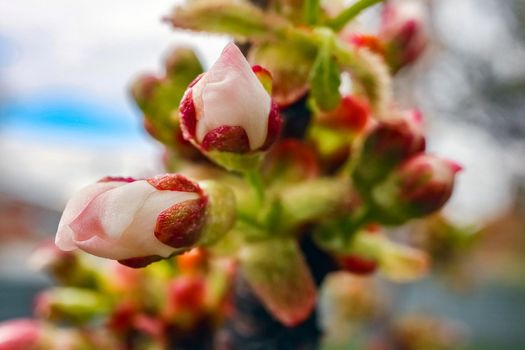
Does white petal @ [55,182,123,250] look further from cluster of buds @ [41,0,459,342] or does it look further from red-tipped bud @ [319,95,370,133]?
red-tipped bud @ [319,95,370,133]

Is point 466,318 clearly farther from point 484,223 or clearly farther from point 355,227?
point 355,227

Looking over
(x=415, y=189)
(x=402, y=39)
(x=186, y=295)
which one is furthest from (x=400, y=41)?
(x=186, y=295)

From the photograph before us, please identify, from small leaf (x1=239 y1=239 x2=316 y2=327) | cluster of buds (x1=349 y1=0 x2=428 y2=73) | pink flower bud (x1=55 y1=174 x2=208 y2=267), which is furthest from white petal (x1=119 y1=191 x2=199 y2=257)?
cluster of buds (x1=349 y1=0 x2=428 y2=73)

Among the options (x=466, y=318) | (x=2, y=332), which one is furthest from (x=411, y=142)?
(x=466, y=318)

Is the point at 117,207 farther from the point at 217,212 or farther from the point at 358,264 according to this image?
the point at 358,264

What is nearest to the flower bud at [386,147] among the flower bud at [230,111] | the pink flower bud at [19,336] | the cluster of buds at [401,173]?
the cluster of buds at [401,173]

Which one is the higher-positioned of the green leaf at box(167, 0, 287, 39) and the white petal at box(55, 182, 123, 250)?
the green leaf at box(167, 0, 287, 39)
